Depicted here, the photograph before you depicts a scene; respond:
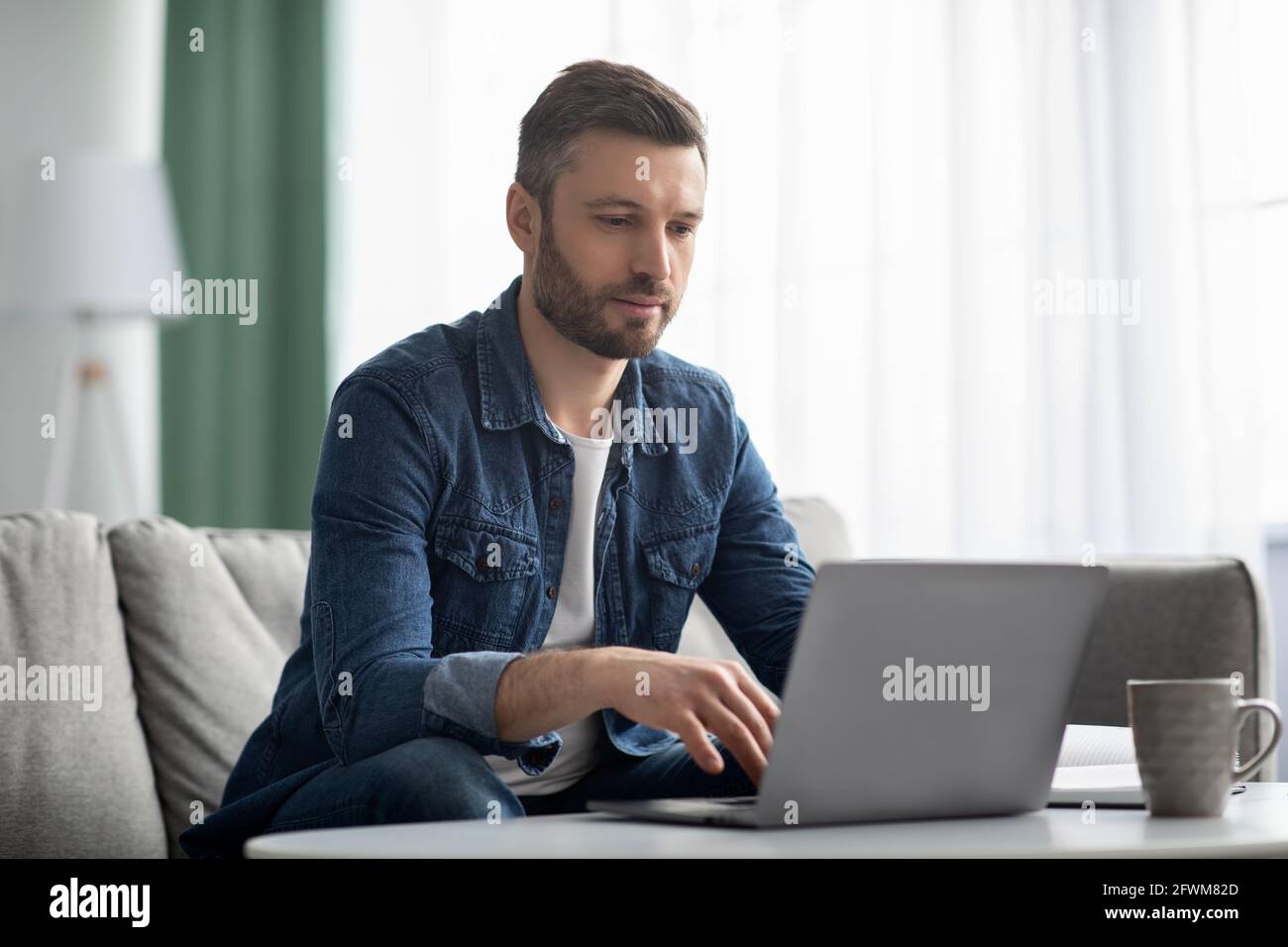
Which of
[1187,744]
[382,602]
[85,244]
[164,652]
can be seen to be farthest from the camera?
[85,244]

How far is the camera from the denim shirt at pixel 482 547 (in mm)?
1131

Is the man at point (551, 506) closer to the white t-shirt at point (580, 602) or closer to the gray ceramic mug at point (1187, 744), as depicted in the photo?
the white t-shirt at point (580, 602)

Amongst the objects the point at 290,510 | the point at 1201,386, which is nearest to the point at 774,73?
the point at 1201,386

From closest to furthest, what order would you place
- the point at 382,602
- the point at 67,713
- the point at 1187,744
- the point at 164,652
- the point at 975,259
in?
the point at 1187,744 < the point at 382,602 < the point at 67,713 < the point at 164,652 < the point at 975,259

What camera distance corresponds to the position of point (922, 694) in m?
0.84

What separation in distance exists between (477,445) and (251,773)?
1.23 ft

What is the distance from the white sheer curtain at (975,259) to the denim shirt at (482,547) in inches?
43.1

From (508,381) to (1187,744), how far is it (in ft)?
2.40

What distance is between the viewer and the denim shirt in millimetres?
1131

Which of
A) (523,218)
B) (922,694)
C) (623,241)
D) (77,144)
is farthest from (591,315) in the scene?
(77,144)

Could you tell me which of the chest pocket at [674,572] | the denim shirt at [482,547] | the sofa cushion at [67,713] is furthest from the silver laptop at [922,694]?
the sofa cushion at [67,713]

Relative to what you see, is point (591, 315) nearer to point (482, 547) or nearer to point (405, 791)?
point (482, 547)

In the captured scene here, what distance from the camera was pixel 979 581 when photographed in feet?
2.78
